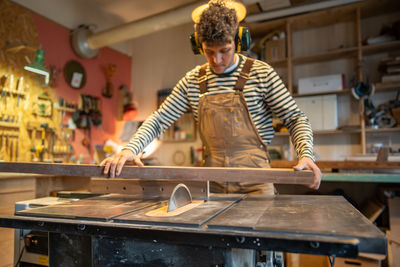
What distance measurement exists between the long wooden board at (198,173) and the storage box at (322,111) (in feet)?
9.94

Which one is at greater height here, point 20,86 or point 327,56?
point 327,56

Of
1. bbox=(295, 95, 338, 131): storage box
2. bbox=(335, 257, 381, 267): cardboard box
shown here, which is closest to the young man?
bbox=(335, 257, 381, 267): cardboard box

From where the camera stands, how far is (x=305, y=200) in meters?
1.18

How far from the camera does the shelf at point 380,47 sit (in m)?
3.60

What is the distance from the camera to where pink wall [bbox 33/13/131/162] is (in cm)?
412

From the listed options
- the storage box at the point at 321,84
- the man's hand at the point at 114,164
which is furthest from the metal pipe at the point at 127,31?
the man's hand at the point at 114,164

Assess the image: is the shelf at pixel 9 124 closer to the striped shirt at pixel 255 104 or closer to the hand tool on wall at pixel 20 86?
the hand tool on wall at pixel 20 86

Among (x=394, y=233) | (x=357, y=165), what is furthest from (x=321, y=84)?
(x=394, y=233)

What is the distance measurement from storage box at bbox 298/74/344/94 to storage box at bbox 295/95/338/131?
0.10m

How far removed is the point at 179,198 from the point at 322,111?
332 cm

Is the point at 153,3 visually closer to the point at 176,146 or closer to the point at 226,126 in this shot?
the point at 176,146

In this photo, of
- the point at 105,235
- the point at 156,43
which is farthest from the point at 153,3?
the point at 105,235

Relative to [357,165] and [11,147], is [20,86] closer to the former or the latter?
[11,147]

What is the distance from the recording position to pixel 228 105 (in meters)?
1.51
